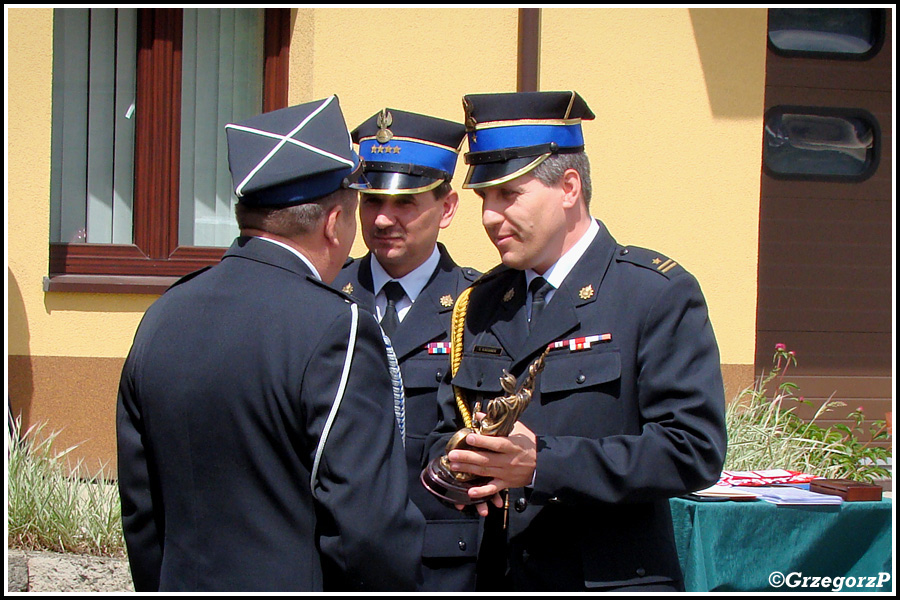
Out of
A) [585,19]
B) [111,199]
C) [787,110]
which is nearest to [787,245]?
[787,110]

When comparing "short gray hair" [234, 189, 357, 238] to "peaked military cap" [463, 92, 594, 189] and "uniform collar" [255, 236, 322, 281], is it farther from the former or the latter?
"peaked military cap" [463, 92, 594, 189]

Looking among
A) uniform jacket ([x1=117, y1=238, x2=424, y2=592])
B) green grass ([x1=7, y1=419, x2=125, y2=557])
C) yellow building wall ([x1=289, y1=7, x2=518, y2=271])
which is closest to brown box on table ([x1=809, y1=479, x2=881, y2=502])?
uniform jacket ([x1=117, y1=238, x2=424, y2=592])

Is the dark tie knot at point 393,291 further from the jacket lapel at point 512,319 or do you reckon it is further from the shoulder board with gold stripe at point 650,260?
the shoulder board with gold stripe at point 650,260

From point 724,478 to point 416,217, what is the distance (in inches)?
60.5

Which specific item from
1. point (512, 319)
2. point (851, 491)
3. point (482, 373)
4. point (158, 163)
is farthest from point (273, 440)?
point (158, 163)

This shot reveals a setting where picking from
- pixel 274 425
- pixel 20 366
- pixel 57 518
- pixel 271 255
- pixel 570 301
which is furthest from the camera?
pixel 20 366

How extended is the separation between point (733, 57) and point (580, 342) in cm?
363

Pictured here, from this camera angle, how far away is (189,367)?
5.73ft

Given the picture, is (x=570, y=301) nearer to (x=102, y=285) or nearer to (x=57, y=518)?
(x=57, y=518)

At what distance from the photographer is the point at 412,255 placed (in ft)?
9.53

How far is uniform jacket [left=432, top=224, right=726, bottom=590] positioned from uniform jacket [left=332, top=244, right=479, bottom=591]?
1.08ft

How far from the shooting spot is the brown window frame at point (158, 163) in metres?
5.07

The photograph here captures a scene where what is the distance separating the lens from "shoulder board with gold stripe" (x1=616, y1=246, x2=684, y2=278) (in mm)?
2133

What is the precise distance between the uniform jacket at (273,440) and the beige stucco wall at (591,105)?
3.28 m
